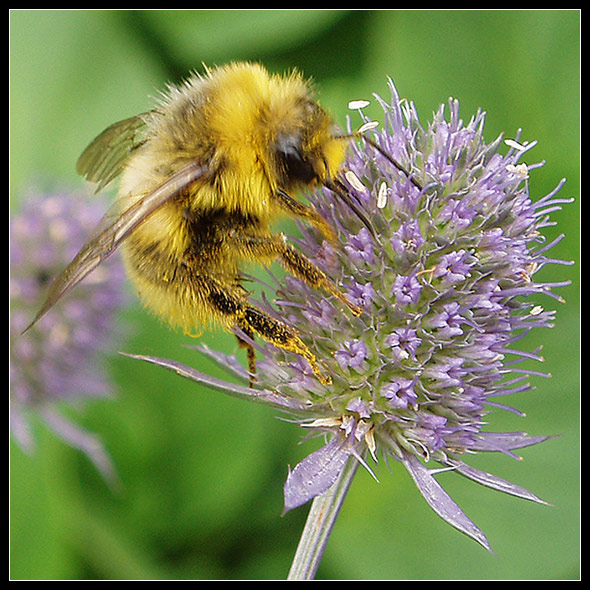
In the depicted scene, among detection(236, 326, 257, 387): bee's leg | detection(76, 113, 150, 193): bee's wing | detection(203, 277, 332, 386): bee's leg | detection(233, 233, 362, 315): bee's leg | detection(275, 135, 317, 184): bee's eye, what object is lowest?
detection(236, 326, 257, 387): bee's leg

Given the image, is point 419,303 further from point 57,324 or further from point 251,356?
point 57,324

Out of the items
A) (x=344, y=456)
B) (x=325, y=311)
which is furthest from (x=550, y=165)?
(x=344, y=456)

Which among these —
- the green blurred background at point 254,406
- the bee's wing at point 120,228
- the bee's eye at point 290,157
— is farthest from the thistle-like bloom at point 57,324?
the bee's eye at point 290,157

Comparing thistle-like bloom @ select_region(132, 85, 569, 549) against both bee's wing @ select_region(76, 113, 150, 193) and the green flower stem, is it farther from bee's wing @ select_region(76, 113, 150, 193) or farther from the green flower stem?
bee's wing @ select_region(76, 113, 150, 193)

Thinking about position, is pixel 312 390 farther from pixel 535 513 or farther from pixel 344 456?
pixel 535 513

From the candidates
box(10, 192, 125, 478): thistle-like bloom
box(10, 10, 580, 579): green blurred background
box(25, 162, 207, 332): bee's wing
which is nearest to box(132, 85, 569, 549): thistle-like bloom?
box(25, 162, 207, 332): bee's wing

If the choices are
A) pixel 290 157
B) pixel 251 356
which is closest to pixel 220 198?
pixel 290 157

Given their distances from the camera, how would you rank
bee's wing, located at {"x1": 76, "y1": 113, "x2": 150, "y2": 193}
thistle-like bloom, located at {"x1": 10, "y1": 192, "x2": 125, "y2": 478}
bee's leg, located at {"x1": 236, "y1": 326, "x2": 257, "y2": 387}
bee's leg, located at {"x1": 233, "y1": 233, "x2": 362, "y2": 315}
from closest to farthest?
bee's leg, located at {"x1": 233, "y1": 233, "x2": 362, "y2": 315} < bee's leg, located at {"x1": 236, "y1": 326, "x2": 257, "y2": 387} < bee's wing, located at {"x1": 76, "y1": 113, "x2": 150, "y2": 193} < thistle-like bloom, located at {"x1": 10, "y1": 192, "x2": 125, "y2": 478}
